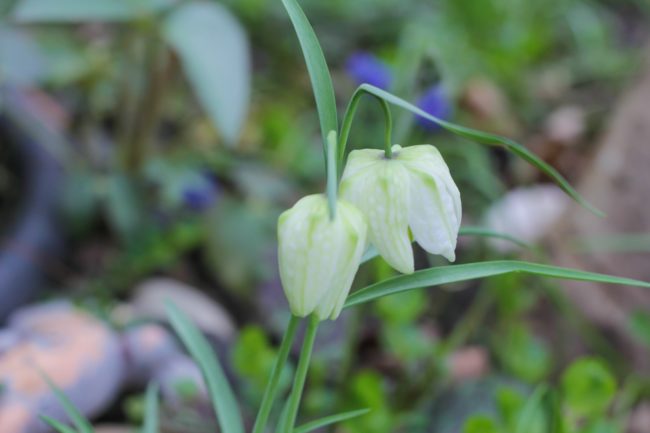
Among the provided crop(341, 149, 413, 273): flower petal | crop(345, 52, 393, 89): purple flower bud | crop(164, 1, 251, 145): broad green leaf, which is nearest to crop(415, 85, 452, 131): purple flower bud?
crop(345, 52, 393, 89): purple flower bud

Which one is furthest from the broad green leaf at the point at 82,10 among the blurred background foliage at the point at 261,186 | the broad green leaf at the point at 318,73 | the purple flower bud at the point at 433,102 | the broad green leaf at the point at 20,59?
the broad green leaf at the point at 318,73

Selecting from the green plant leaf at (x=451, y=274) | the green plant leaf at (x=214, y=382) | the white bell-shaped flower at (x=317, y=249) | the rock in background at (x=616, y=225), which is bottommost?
the rock in background at (x=616, y=225)

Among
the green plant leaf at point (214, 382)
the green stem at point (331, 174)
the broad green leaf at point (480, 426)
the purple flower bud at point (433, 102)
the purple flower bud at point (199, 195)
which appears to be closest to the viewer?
the green stem at point (331, 174)

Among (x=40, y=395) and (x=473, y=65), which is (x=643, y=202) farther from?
(x=40, y=395)

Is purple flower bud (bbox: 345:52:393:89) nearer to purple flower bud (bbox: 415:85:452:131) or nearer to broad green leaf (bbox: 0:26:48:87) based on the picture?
purple flower bud (bbox: 415:85:452:131)

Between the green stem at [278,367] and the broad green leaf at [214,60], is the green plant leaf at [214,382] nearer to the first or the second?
the green stem at [278,367]

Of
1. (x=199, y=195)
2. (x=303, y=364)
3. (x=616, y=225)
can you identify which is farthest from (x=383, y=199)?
(x=616, y=225)
